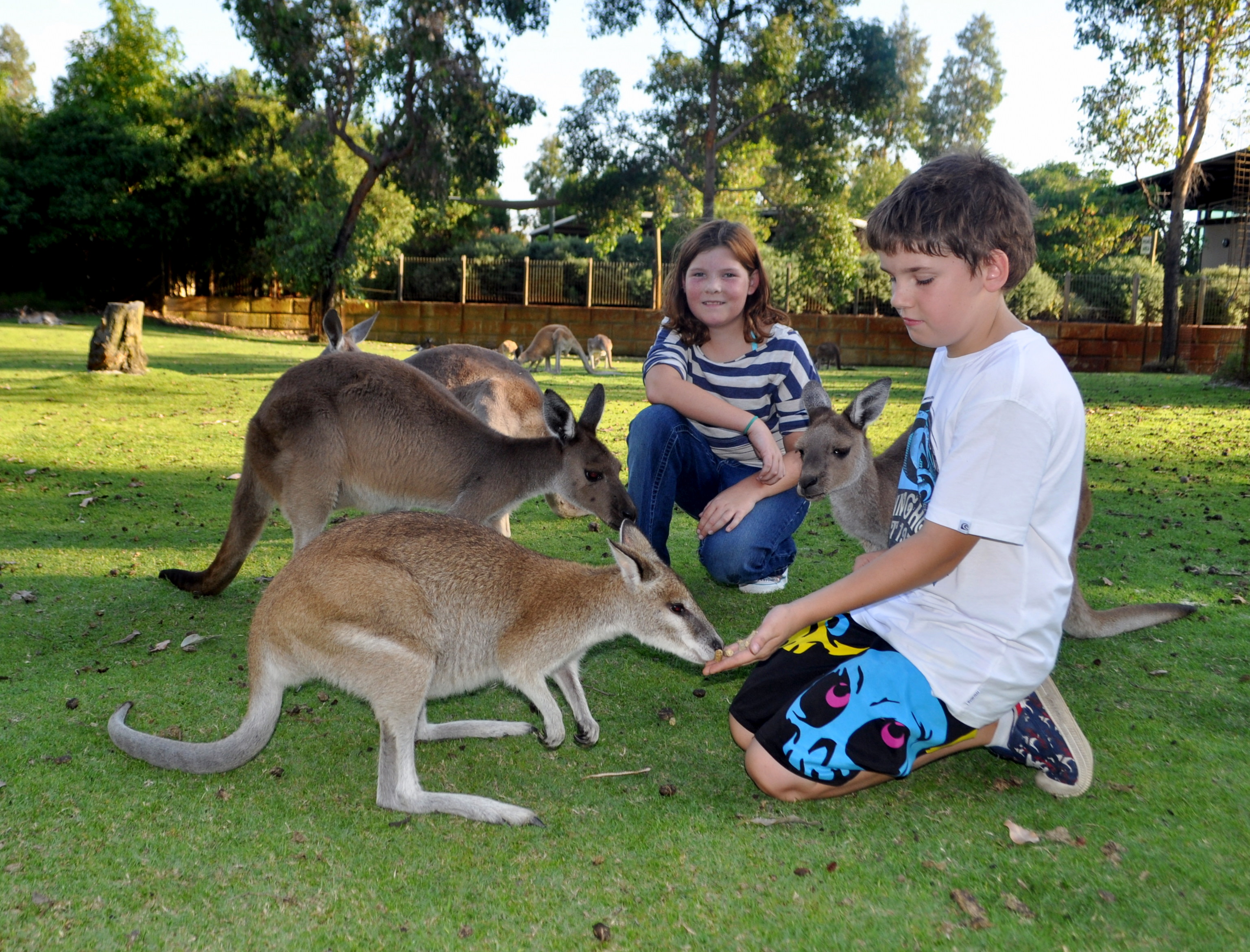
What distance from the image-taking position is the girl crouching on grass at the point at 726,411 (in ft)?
12.4

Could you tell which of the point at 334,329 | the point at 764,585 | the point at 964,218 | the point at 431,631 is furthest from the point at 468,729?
the point at 334,329

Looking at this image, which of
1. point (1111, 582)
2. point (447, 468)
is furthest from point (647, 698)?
point (1111, 582)

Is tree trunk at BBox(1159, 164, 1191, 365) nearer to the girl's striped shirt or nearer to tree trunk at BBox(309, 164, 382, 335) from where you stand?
tree trunk at BBox(309, 164, 382, 335)

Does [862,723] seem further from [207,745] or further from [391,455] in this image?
[391,455]

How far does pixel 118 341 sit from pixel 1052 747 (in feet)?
33.6

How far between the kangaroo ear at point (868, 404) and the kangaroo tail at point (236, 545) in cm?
232

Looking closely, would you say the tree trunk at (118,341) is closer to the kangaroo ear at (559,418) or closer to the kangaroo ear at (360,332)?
the kangaroo ear at (360,332)

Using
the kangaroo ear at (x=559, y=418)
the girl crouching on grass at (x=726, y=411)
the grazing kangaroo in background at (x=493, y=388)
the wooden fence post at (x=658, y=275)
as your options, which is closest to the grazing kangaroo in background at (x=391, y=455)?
the kangaroo ear at (x=559, y=418)

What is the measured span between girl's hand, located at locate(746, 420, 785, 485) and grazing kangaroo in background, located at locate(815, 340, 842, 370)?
1443 cm

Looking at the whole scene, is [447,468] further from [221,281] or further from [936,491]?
[221,281]

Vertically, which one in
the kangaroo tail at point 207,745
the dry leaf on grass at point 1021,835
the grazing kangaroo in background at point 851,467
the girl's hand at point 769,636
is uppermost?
the grazing kangaroo in background at point 851,467

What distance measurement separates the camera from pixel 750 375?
157 inches

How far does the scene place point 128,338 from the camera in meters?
10.2

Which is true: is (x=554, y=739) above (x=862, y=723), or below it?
below
